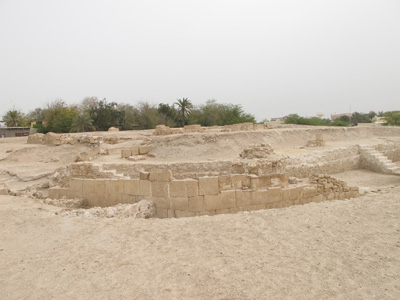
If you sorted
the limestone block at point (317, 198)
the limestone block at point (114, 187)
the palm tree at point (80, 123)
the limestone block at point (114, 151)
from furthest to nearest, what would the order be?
the palm tree at point (80, 123) → the limestone block at point (114, 151) → the limestone block at point (114, 187) → the limestone block at point (317, 198)

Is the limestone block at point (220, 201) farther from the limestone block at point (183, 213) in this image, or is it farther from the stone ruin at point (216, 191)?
the limestone block at point (183, 213)

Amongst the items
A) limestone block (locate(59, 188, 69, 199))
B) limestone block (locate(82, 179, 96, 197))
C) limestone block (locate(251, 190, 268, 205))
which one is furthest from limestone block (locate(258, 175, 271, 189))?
limestone block (locate(59, 188, 69, 199))

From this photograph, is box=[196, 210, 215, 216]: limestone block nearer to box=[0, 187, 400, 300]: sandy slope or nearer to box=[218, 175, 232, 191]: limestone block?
box=[218, 175, 232, 191]: limestone block

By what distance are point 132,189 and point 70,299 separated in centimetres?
463

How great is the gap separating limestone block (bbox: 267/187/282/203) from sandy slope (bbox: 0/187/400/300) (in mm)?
1380

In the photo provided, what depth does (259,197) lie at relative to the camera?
710 cm

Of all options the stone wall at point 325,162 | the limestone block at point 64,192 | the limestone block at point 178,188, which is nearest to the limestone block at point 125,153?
the limestone block at point 64,192

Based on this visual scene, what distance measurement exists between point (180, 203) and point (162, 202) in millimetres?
533

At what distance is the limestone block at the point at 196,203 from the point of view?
7.02m

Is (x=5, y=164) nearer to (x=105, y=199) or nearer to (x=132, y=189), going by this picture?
(x=105, y=199)

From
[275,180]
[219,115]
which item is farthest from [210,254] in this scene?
[219,115]

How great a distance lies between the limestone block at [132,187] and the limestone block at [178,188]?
43.1 inches

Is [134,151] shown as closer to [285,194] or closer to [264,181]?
[264,181]

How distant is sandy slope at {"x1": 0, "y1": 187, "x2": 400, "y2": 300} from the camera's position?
3254mm
